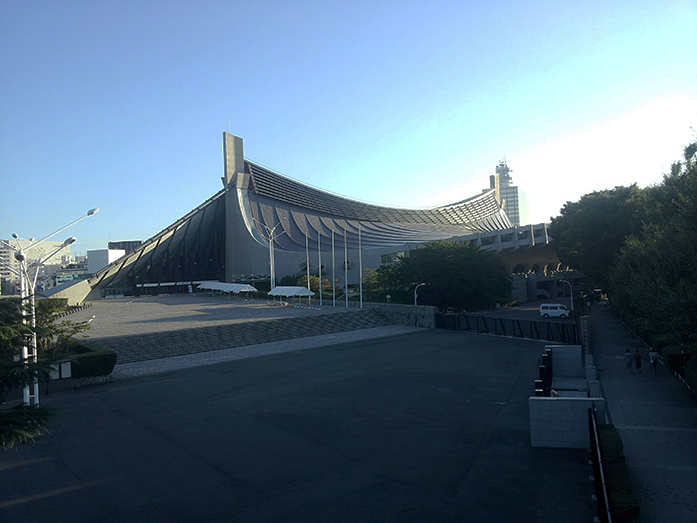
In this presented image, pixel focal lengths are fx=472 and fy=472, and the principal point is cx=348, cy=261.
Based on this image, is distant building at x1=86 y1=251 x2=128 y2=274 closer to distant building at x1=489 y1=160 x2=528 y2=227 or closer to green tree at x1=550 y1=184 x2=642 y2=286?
green tree at x1=550 y1=184 x2=642 y2=286

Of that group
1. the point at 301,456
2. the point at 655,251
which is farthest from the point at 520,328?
the point at 301,456

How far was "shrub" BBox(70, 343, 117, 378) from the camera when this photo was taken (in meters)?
13.9

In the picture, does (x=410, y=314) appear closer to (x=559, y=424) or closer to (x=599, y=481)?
(x=559, y=424)

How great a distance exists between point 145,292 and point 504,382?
2012 inches

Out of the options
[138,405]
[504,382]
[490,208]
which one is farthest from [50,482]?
[490,208]

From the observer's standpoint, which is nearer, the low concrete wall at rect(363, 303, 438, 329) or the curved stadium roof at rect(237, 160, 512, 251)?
the low concrete wall at rect(363, 303, 438, 329)

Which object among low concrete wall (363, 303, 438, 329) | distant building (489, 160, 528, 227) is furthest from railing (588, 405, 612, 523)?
distant building (489, 160, 528, 227)

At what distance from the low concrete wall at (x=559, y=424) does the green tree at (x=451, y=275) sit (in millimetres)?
22453

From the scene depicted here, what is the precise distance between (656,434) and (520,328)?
39.9 ft

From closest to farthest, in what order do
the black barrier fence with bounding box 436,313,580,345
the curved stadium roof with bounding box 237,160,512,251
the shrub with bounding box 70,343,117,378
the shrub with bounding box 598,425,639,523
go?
the shrub with bounding box 598,425,639,523 → the shrub with bounding box 70,343,117,378 → the black barrier fence with bounding box 436,313,580,345 → the curved stadium roof with bounding box 237,160,512,251

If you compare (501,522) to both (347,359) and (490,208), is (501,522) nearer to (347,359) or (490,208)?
(347,359)

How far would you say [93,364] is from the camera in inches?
556

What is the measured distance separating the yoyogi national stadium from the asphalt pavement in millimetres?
31208

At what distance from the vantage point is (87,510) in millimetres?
6156
